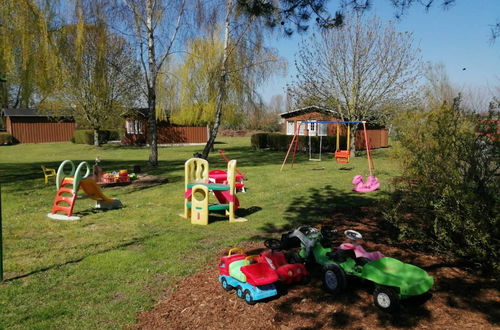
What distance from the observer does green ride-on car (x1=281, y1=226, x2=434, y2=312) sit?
367 centimetres

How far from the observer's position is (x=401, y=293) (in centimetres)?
364

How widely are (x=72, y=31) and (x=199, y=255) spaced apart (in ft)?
34.1

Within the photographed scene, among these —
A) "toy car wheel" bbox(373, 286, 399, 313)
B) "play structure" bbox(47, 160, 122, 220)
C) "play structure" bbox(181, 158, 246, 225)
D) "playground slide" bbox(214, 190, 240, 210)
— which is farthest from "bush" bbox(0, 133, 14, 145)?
"toy car wheel" bbox(373, 286, 399, 313)

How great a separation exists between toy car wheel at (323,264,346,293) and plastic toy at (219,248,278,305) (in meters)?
0.57

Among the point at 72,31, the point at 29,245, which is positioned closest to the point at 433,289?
the point at 29,245

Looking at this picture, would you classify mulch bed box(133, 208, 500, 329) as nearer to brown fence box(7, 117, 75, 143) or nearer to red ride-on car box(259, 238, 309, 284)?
red ride-on car box(259, 238, 309, 284)

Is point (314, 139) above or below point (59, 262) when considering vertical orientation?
above

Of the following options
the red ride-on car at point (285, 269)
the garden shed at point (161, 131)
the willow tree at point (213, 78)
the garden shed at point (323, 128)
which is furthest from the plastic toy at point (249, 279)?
the garden shed at point (161, 131)

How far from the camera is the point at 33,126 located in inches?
1527

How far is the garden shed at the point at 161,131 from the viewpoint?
33.9 meters

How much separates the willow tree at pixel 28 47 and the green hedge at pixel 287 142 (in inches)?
685

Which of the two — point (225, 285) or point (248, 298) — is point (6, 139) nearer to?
point (225, 285)

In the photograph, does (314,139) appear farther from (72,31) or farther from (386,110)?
(72,31)

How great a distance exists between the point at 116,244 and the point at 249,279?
305 cm
